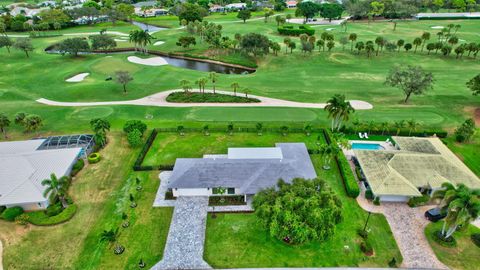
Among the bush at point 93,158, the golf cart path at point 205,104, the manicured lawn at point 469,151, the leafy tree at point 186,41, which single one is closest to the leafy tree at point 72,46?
the leafy tree at point 186,41

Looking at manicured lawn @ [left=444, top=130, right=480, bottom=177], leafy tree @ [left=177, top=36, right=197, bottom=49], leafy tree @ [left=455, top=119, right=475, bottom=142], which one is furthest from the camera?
leafy tree @ [left=177, top=36, right=197, bottom=49]

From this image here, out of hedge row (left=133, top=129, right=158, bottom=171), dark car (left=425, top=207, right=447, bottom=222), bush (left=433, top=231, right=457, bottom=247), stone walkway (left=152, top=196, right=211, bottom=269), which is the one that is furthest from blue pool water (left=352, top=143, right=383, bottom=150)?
hedge row (left=133, top=129, right=158, bottom=171)

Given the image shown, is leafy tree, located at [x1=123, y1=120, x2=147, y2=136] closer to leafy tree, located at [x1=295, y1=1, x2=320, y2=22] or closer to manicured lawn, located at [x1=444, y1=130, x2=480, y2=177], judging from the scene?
manicured lawn, located at [x1=444, y1=130, x2=480, y2=177]

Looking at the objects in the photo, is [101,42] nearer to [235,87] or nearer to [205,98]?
[205,98]

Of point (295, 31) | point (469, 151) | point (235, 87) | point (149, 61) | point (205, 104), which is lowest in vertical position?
point (469, 151)

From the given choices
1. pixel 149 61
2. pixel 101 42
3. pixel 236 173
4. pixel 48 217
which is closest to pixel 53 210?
pixel 48 217

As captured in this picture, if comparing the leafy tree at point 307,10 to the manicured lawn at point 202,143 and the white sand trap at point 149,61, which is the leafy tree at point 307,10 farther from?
the manicured lawn at point 202,143

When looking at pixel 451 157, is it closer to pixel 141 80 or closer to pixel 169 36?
pixel 141 80
